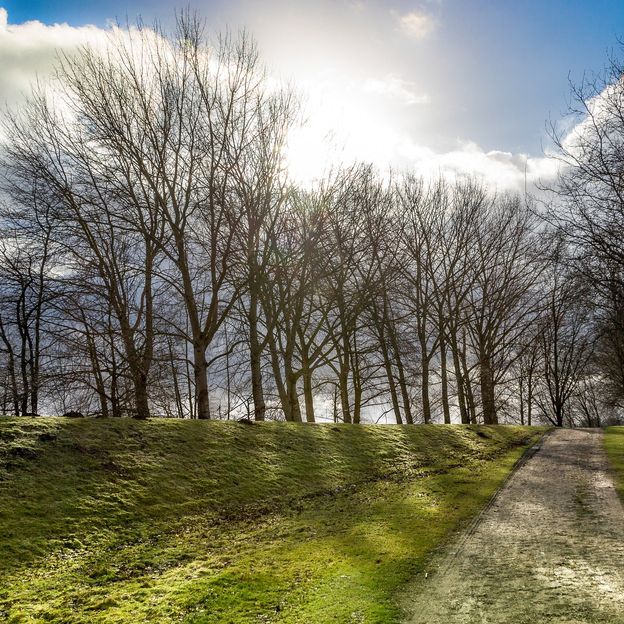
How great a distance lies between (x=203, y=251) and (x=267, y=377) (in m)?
9.17

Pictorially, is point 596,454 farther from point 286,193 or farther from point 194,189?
point 194,189

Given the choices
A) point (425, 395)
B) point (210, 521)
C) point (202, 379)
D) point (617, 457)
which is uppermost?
point (202, 379)

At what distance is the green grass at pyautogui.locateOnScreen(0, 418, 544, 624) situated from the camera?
5.78m

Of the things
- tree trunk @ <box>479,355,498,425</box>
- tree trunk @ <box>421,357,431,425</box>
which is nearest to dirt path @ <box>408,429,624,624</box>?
tree trunk @ <box>421,357,431,425</box>

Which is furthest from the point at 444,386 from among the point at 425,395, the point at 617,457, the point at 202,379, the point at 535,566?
the point at 535,566

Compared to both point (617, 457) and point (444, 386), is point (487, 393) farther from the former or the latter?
point (617, 457)

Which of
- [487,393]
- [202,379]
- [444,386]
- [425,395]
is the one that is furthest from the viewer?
[487,393]

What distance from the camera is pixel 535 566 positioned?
6.55 metres

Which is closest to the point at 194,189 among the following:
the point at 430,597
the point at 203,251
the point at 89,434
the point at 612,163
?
the point at 203,251

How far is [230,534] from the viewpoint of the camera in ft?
28.5

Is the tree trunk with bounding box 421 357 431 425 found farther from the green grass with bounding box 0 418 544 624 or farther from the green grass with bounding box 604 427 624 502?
the green grass with bounding box 0 418 544 624

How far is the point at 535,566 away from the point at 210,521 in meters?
6.00

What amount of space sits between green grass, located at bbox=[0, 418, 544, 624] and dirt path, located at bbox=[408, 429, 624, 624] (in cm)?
55

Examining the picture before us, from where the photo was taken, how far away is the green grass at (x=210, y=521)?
5.78m
